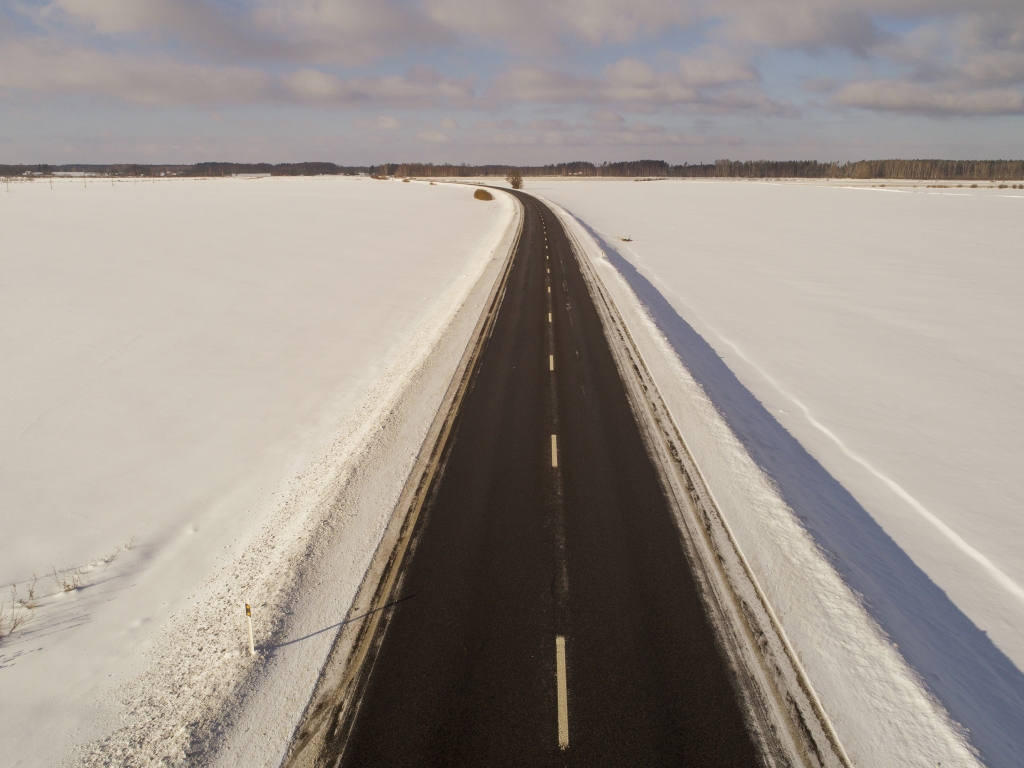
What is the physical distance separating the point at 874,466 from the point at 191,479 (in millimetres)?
14513

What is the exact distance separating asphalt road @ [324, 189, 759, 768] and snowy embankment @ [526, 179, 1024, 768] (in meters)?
1.54

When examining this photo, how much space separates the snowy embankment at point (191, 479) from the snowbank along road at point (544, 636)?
88cm

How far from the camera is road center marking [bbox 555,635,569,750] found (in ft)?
18.7

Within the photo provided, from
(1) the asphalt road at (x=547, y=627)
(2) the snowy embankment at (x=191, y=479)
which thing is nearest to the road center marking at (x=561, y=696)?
(1) the asphalt road at (x=547, y=627)

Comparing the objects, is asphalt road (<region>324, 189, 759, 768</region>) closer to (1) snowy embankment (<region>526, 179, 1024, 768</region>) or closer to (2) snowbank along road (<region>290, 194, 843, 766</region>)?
(2) snowbank along road (<region>290, 194, 843, 766</region>)

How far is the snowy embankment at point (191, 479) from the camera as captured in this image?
638 cm

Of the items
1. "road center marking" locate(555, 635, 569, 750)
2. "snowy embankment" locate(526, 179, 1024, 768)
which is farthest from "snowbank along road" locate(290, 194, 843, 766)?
"snowy embankment" locate(526, 179, 1024, 768)

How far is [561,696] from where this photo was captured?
20.1 ft

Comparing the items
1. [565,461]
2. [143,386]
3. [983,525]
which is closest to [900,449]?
[983,525]

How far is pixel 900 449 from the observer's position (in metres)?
12.6

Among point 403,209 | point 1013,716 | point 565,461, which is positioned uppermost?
point 403,209

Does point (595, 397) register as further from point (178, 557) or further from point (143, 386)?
point (143, 386)

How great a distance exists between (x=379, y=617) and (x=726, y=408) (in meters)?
10.3

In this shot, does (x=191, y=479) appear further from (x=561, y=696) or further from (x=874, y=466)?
(x=874, y=466)
